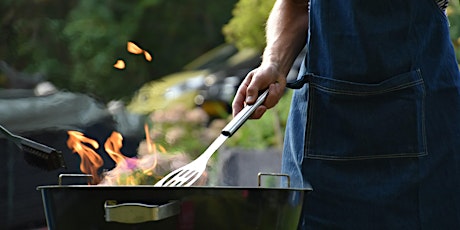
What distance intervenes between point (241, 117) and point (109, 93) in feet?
7.75

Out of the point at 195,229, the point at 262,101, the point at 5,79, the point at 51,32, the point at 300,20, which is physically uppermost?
the point at 51,32

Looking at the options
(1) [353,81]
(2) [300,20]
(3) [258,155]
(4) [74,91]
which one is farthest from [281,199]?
(3) [258,155]

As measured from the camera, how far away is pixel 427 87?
1.82 m

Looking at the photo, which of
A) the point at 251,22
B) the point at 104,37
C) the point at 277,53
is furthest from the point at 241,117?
the point at 104,37

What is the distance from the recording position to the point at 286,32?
195 centimetres

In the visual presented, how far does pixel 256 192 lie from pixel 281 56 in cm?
52

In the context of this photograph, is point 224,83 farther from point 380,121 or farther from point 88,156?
point 380,121

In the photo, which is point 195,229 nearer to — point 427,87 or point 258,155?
point 427,87

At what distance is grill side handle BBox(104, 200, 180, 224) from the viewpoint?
4.61ft

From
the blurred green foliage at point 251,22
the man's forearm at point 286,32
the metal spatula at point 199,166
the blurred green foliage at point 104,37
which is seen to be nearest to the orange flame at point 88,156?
the metal spatula at point 199,166

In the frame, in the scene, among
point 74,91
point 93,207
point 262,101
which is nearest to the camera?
point 93,207

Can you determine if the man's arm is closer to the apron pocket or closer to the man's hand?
the man's hand

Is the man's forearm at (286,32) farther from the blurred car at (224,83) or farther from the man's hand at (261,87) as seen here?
the blurred car at (224,83)

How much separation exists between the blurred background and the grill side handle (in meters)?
0.64
